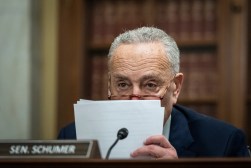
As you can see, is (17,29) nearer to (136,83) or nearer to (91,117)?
(136,83)

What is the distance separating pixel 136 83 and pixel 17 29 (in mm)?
1990

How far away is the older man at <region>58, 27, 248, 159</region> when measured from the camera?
222 cm

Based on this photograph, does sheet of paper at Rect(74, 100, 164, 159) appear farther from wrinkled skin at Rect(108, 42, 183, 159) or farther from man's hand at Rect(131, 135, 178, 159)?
wrinkled skin at Rect(108, 42, 183, 159)

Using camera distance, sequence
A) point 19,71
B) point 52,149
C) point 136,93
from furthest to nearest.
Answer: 1. point 19,71
2. point 136,93
3. point 52,149

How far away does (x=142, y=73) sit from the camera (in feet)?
7.30

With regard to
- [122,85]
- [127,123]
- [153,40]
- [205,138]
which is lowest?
[205,138]

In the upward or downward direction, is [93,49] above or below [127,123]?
above

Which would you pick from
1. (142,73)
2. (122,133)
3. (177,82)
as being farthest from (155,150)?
(177,82)

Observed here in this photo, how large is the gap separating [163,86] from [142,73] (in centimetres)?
11

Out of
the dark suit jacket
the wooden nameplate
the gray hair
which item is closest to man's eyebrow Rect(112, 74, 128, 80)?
the gray hair

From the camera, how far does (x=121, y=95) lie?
2.24m

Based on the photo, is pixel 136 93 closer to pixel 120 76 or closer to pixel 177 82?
pixel 120 76
